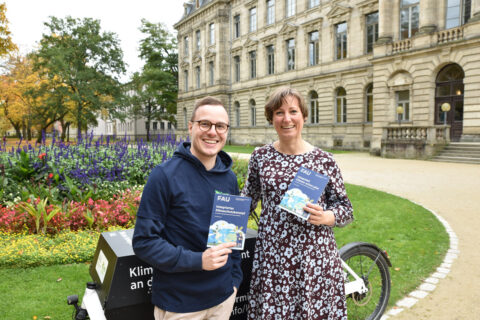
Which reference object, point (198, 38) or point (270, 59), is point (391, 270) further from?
point (198, 38)

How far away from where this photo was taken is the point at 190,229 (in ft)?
6.56

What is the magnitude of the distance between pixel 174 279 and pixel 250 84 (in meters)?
37.8

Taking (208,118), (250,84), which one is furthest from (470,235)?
(250,84)

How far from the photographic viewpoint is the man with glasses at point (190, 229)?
188 cm

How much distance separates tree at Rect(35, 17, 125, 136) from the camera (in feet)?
118

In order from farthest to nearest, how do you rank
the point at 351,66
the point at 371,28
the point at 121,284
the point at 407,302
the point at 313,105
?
the point at 313,105, the point at 351,66, the point at 371,28, the point at 407,302, the point at 121,284

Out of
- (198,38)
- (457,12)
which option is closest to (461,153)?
(457,12)

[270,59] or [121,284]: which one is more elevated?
[270,59]

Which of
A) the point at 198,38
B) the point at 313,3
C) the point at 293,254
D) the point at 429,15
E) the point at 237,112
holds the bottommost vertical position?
the point at 293,254

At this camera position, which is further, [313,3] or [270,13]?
[270,13]

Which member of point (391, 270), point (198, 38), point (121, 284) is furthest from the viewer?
point (198, 38)

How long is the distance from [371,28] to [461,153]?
41.5ft

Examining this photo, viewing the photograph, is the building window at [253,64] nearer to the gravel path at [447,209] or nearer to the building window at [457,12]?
the building window at [457,12]

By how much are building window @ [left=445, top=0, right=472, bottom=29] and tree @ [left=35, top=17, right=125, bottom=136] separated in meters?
31.0
